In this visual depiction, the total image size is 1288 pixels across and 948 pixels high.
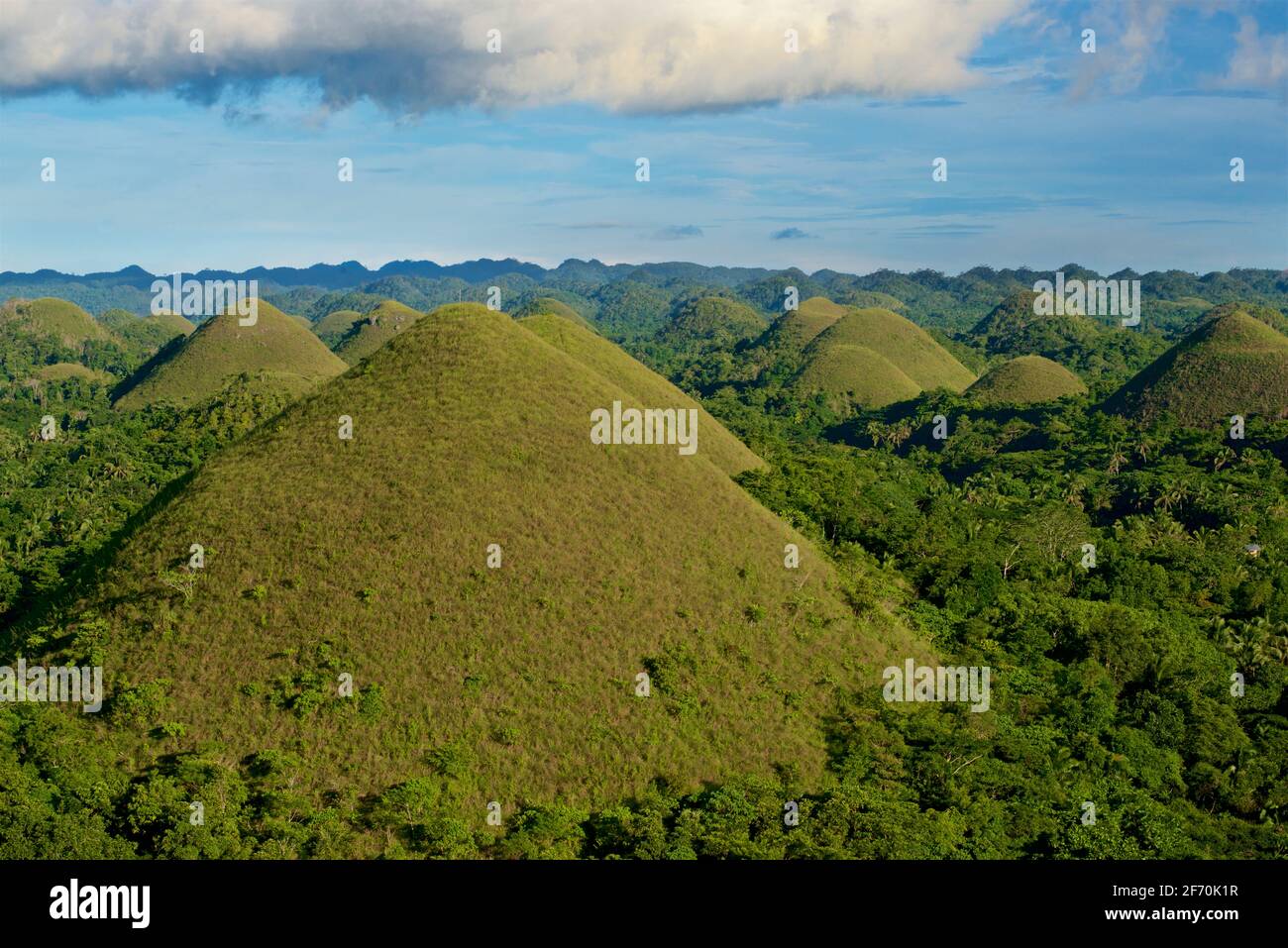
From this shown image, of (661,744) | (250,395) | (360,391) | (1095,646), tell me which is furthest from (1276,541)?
(250,395)

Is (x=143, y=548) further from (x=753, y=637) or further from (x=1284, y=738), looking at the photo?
(x=1284, y=738)

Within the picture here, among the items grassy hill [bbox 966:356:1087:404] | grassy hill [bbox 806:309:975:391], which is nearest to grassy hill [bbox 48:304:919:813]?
grassy hill [bbox 966:356:1087:404]

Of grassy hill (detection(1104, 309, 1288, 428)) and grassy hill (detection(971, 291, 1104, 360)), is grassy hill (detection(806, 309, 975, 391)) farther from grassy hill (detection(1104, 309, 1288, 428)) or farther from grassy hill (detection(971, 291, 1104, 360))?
grassy hill (detection(1104, 309, 1288, 428))

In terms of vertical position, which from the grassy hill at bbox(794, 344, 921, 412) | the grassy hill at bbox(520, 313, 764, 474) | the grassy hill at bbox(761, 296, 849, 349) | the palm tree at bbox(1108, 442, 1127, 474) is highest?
the grassy hill at bbox(761, 296, 849, 349)

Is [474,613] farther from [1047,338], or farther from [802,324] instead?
[1047,338]

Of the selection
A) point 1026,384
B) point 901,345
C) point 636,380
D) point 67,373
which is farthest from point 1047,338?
point 67,373

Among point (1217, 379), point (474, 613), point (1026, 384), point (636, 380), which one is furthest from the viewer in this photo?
point (1026, 384)
